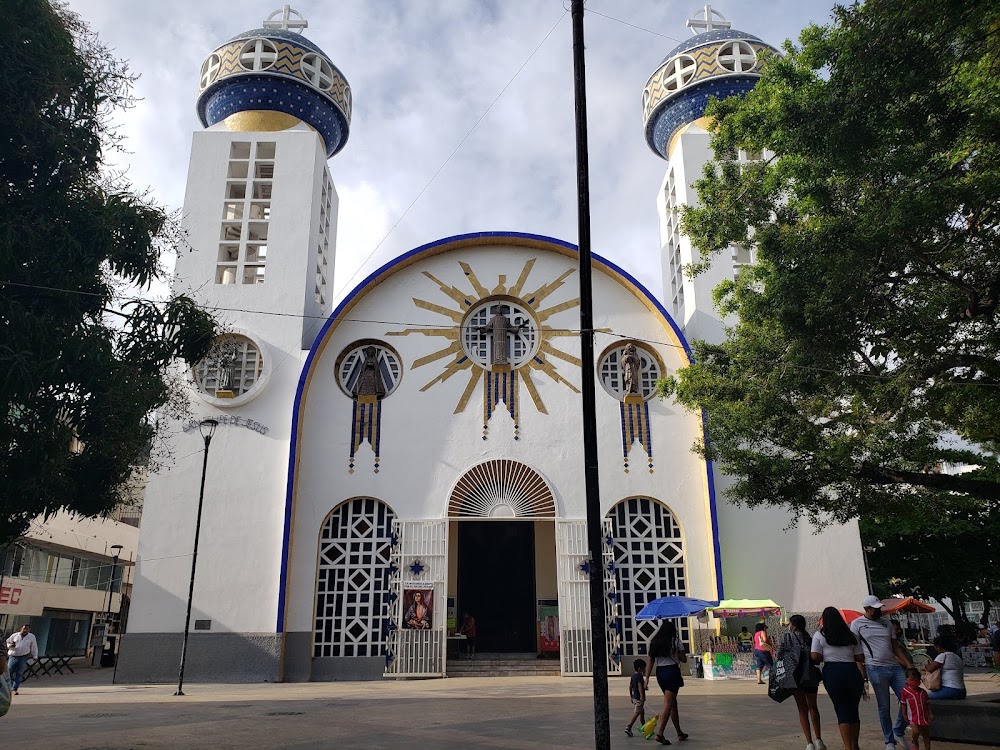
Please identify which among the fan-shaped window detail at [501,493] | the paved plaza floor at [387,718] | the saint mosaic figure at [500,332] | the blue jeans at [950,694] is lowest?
the paved plaza floor at [387,718]

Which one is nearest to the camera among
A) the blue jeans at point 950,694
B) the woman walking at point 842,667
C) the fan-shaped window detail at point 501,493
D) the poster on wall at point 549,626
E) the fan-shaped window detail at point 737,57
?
the woman walking at point 842,667

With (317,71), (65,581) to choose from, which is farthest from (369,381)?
(65,581)

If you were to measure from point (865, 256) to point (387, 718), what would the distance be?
8.10 meters

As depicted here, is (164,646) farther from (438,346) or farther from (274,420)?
(438,346)

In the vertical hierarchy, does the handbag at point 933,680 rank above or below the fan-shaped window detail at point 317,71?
below

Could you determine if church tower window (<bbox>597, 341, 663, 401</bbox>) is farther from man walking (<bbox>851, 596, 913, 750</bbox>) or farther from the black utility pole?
the black utility pole

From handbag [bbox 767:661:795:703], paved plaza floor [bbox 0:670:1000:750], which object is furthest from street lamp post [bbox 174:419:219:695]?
handbag [bbox 767:661:795:703]

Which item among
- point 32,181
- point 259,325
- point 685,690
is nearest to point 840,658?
point 685,690

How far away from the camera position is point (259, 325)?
808 inches

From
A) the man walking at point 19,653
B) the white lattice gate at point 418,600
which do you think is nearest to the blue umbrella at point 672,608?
the white lattice gate at point 418,600

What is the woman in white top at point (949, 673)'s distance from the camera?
27.0ft

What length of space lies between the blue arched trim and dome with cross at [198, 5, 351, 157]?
559cm

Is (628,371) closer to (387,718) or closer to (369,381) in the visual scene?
(369,381)

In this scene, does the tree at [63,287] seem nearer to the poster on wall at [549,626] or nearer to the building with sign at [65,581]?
the poster on wall at [549,626]
